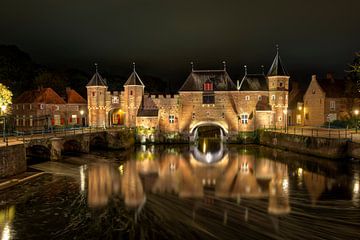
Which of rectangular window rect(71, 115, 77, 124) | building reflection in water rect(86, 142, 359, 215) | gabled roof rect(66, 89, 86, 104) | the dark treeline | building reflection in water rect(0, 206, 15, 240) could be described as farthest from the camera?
the dark treeline

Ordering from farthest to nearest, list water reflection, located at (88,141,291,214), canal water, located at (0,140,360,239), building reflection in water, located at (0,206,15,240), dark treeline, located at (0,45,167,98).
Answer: dark treeline, located at (0,45,167,98)
water reflection, located at (88,141,291,214)
canal water, located at (0,140,360,239)
building reflection in water, located at (0,206,15,240)

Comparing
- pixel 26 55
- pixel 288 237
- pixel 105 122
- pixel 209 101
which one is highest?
pixel 26 55

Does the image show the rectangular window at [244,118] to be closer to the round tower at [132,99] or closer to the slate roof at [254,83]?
the slate roof at [254,83]

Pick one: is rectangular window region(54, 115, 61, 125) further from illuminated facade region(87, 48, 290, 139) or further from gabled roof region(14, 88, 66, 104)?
illuminated facade region(87, 48, 290, 139)

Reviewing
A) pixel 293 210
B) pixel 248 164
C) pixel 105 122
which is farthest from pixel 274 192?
pixel 105 122

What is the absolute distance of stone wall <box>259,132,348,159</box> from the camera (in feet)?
83.8

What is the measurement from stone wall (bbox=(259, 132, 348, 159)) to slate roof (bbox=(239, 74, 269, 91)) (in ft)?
20.0

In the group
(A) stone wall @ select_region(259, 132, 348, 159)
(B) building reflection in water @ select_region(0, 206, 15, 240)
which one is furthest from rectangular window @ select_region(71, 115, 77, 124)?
(B) building reflection in water @ select_region(0, 206, 15, 240)

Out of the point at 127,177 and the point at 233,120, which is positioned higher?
the point at 233,120

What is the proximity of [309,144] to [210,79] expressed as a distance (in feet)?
52.9

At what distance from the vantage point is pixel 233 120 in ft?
131

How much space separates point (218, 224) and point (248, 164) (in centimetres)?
1482

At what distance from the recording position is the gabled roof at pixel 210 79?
40.2 m

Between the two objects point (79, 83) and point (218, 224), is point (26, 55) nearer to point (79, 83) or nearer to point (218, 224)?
point (79, 83)
